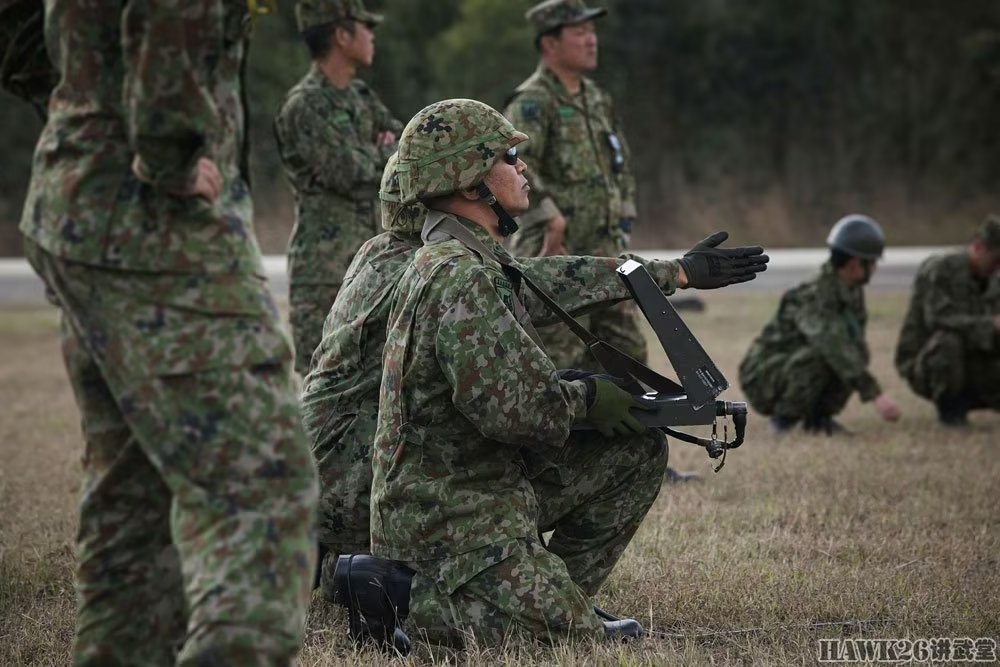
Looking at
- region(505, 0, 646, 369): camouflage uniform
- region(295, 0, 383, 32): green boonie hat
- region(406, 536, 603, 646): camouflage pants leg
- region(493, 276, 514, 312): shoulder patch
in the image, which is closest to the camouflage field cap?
region(493, 276, 514, 312): shoulder patch

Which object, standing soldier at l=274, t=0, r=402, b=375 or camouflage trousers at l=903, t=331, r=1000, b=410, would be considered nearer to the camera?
standing soldier at l=274, t=0, r=402, b=375

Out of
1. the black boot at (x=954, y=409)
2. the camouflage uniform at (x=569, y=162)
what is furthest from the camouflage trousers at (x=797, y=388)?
the camouflage uniform at (x=569, y=162)

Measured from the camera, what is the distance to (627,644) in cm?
434

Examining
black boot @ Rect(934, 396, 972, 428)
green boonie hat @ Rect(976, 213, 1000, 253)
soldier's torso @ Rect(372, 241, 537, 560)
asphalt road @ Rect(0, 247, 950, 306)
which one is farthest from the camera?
asphalt road @ Rect(0, 247, 950, 306)

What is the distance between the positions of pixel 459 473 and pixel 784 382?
529cm

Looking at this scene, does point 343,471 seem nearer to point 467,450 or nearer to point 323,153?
Result: point 467,450

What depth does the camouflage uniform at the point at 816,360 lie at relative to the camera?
8930 mm

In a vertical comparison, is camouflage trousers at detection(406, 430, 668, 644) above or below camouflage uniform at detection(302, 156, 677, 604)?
below

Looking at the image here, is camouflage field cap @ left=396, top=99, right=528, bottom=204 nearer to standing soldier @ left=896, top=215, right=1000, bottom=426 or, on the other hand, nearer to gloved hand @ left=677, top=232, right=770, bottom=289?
gloved hand @ left=677, top=232, right=770, bottom=289

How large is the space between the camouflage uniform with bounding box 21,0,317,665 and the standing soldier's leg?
0.10m

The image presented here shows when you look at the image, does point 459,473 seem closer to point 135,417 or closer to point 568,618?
point 568,618

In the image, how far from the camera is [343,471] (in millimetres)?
4891

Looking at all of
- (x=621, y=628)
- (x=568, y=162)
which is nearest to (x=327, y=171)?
(x=568, y=162)

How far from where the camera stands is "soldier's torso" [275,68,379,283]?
7750 mm
